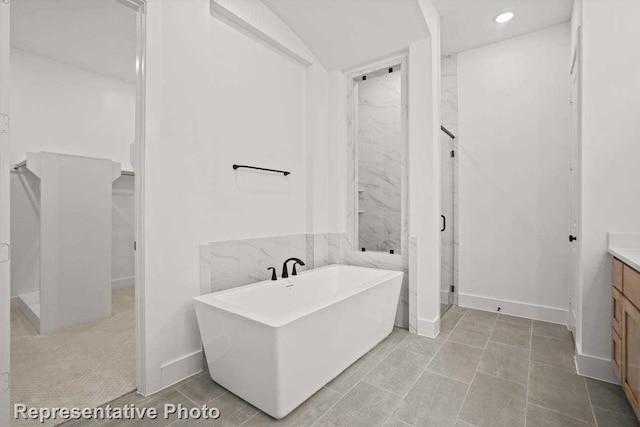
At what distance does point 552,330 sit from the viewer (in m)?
2.63

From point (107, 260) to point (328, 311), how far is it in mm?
2555

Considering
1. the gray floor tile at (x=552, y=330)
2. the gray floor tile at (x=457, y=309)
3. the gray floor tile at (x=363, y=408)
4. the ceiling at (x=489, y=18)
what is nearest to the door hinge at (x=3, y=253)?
the gray floor tile at (x=363, y=408)

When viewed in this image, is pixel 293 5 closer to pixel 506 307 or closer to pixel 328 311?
pixel 328 311

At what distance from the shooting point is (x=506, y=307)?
305 cm

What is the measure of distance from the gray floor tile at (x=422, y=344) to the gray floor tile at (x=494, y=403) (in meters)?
0.41

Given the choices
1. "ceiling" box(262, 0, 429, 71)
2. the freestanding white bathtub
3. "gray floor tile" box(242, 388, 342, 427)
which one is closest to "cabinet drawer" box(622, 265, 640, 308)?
the freestanding white bathtub

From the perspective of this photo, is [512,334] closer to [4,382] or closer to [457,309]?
[457,309]

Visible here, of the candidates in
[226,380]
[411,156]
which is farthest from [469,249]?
[226,380]

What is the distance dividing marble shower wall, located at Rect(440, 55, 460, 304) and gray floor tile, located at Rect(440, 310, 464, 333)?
237 millimetres

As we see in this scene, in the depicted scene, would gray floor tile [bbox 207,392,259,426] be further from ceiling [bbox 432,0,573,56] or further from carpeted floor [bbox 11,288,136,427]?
ceiling [bbox 432,0,573,56]

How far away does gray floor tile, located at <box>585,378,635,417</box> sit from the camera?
5.15ft

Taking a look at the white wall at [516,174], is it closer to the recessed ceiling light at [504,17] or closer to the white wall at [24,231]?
the recessed ceiling light at [504,17]

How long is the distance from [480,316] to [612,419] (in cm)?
151

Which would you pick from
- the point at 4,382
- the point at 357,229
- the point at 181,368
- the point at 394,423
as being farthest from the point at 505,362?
the point at 4,382
